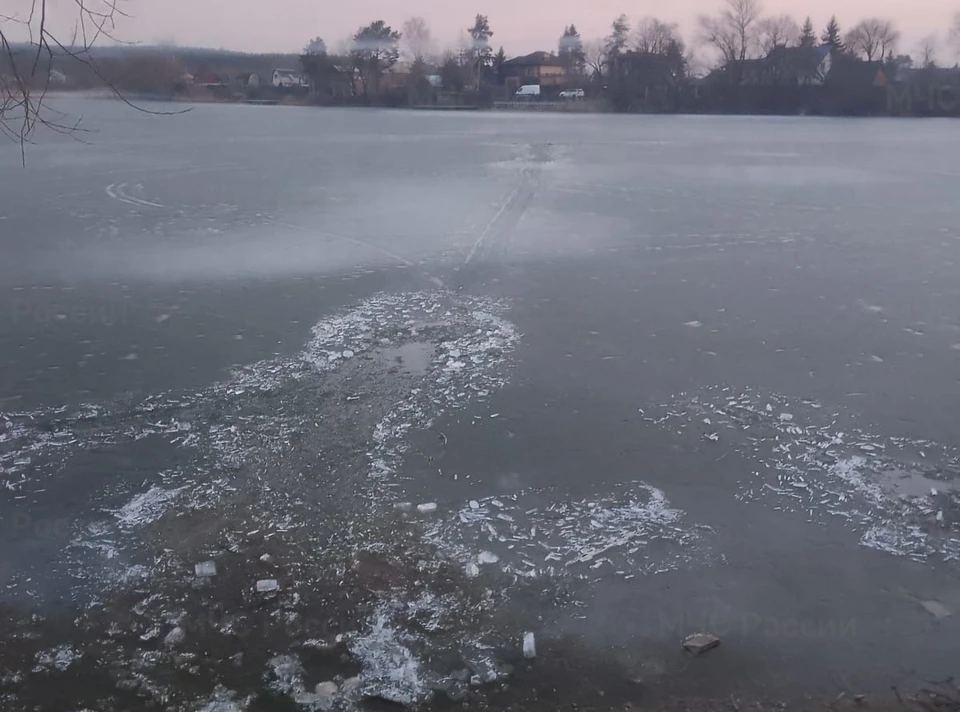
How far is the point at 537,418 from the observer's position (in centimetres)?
576

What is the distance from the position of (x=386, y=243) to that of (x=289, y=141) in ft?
56.4

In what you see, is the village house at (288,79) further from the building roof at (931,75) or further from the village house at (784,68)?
the building roof at (931,75)

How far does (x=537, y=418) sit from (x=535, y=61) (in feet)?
238

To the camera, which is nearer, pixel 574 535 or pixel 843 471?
pixel 574 535

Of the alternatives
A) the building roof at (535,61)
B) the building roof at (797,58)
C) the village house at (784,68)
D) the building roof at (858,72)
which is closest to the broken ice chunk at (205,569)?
the building roof at (858,72)

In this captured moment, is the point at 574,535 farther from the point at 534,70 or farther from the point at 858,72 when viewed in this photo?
the point at 534,70

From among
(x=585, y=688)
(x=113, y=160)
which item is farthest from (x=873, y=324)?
(x=113, y=160)

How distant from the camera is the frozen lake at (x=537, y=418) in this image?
13.1ft

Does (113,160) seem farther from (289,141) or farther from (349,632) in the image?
(349,632)

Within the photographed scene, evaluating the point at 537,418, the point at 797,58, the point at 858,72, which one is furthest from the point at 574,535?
the point at 797,58

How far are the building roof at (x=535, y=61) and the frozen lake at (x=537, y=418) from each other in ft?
210

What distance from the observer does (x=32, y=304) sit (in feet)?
26.6

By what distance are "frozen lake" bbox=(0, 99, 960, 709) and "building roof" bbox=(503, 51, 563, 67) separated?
210ft

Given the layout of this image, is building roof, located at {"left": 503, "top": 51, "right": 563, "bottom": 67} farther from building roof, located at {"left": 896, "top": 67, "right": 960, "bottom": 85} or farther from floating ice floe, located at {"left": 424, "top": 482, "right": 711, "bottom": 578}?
floating ice floe, located at {"left": 424, "top": 482, "right": 711, "bottom": 578}
